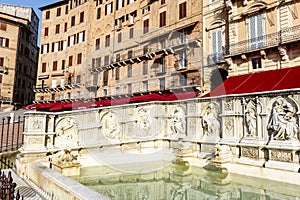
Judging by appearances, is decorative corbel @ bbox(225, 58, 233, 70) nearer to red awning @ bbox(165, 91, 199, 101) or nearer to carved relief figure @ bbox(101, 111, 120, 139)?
red awning @ bbox(165, 91, 199, 101)

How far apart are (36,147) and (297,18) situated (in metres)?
16.8

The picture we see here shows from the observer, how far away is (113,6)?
3553 cm

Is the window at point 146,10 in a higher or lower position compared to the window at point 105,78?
higher

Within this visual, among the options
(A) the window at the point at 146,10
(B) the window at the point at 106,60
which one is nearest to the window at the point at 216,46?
(A) the window at the point at 146,10

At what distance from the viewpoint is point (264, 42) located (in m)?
18.2

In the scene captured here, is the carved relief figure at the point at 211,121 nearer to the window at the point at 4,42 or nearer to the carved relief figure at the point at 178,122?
the carved relief figure at the point at 178,122

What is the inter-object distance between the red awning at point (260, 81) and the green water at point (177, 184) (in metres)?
6.63

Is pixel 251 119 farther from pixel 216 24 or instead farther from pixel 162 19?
pixel 162 19

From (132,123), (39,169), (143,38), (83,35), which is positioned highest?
(83,35)

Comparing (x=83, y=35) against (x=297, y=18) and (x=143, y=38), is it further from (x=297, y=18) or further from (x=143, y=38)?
(x=297, y=18)

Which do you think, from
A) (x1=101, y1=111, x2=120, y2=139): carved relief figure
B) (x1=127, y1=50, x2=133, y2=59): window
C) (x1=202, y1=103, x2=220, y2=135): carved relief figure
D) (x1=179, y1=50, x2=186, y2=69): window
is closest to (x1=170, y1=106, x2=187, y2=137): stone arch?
(x1=202, y1=103, x2=220, y2=135): carved relief figure

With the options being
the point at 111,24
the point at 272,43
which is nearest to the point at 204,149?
the point at 272,43

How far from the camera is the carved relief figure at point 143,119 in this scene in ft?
34.8

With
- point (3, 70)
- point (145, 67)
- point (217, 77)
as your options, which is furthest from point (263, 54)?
point (3, 70)
